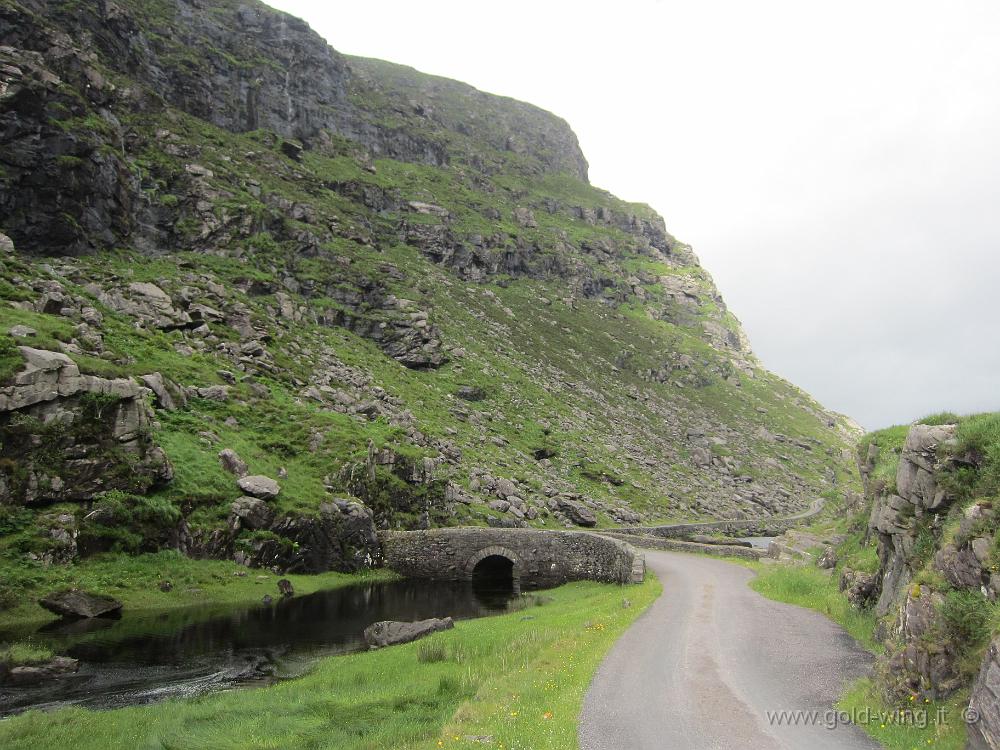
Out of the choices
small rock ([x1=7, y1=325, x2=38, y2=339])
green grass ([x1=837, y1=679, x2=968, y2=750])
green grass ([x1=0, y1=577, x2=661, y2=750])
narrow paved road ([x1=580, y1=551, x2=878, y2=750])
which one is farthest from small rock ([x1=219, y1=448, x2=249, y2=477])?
green grass ([x1=837, y1=679, x2=968, y2=750])

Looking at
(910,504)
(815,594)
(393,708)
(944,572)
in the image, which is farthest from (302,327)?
(944,572)

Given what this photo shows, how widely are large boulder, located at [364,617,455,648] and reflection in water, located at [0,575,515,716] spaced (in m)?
1.01

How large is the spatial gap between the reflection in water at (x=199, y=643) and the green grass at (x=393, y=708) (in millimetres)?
2440

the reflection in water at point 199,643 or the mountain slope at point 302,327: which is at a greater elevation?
the mountain slope at point 302,327

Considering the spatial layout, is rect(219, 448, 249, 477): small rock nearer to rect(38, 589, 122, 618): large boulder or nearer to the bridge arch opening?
rect(38, 589, 122, 618): large boulder

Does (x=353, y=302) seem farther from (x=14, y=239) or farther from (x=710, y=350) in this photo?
(x=710, y=350)

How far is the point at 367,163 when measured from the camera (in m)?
132

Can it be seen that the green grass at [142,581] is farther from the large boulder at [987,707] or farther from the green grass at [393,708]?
the large boulder at [987,707]

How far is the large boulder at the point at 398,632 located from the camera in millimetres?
29234

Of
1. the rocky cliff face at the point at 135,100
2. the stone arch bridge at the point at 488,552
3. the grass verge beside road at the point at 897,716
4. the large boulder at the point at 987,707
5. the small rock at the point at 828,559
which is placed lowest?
the stone arch bridge at the point at 488,552

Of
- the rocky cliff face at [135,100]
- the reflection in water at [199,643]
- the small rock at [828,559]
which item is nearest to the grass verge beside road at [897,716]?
the small rock at [828,559]

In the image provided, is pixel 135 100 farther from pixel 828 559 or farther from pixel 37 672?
pixel 828 559

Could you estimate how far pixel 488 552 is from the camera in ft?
170

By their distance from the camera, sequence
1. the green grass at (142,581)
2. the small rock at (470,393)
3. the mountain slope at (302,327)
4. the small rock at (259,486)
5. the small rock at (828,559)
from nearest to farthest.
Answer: the green grass at (142,581) < the small rock at (828,559) < the mountain slope at (302,327) < the small rock at (259,486) < the small rock at (470,393)
